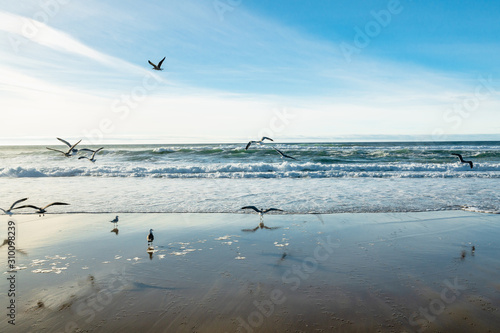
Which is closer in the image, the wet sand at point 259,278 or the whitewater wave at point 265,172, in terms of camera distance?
the wet sand at point 259,278

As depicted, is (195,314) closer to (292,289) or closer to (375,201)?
(292,289)

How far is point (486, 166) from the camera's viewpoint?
2375 cm

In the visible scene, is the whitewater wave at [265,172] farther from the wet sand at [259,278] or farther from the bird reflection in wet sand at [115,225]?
the wet sand at [259,278]

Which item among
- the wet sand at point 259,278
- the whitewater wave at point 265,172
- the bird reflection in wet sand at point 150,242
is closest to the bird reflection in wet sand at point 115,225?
the wet sand at point 259,278

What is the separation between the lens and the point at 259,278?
16.8 ft

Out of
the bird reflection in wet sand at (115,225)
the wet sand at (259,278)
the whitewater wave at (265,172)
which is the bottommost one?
the wet sand at (259,278)

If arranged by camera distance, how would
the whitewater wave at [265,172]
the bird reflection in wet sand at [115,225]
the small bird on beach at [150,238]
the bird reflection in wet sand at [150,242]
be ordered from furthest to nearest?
1. the whitewater wave at [265,172]
2. the bird reflection in wet sand at [115,225]
3. the small bird on beach at [150,238]
4. the bird reflection in wet sand at [150,242]

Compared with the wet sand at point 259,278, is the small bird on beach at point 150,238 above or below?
above

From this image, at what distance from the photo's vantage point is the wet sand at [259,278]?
400 cm

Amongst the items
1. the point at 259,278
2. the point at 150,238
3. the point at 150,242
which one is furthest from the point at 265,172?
the point at 259,278

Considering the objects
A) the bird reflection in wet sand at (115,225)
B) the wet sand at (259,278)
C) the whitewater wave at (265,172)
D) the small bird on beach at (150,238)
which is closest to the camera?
the wet sand at (259,278)

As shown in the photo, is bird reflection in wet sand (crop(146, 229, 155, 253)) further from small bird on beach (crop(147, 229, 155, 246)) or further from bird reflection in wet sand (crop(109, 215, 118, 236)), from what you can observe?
bird reflection in wet sand (crop(109, 215, 118, 236))

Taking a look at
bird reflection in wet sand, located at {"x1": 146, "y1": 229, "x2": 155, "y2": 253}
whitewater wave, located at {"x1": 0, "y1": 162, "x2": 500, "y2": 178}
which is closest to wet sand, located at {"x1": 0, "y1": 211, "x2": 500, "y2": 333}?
bird reflection in wet sand, located at {"x1": 146, "y1": 229, "x2": 155, "y2": 253}

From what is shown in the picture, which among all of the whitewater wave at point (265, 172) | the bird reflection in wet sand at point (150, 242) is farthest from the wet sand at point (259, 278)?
the whitewater wave at point (265, 172)
